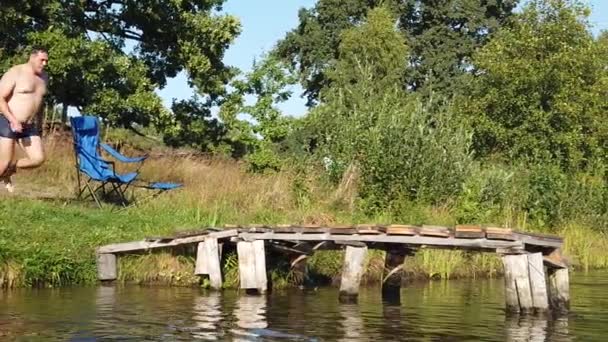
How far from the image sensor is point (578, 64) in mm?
29859

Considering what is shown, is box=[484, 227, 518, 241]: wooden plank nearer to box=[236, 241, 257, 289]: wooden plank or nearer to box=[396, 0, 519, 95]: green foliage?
box=[236, 241, 257, 289]: wooden plank

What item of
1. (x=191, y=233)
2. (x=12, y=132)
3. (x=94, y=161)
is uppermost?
(x=94, y=161)

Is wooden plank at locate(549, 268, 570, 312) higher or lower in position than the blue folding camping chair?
lower

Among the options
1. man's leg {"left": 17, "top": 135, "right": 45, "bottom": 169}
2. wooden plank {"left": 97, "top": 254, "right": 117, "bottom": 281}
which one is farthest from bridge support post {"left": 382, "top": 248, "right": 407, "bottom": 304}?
man's leg {"left": 17, "top": 135, "right": 45, "bottom": 169}

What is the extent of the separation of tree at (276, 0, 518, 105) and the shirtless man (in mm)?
37929

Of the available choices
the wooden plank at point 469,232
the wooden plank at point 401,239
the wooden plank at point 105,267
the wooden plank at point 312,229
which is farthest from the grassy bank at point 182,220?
the wooden plank at point 469,232

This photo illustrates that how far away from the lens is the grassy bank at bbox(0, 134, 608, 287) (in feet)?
44.1

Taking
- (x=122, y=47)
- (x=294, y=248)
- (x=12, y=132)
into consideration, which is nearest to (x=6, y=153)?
(x=12, y=132)

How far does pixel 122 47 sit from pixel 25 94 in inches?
622

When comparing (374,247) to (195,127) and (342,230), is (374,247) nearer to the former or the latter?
(342,230)

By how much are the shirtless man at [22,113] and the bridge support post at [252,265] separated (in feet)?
10.7

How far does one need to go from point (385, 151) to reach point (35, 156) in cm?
928

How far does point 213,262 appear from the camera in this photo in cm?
1338

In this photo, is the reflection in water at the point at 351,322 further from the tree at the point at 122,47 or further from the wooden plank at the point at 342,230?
the tree at the point at 122,47
